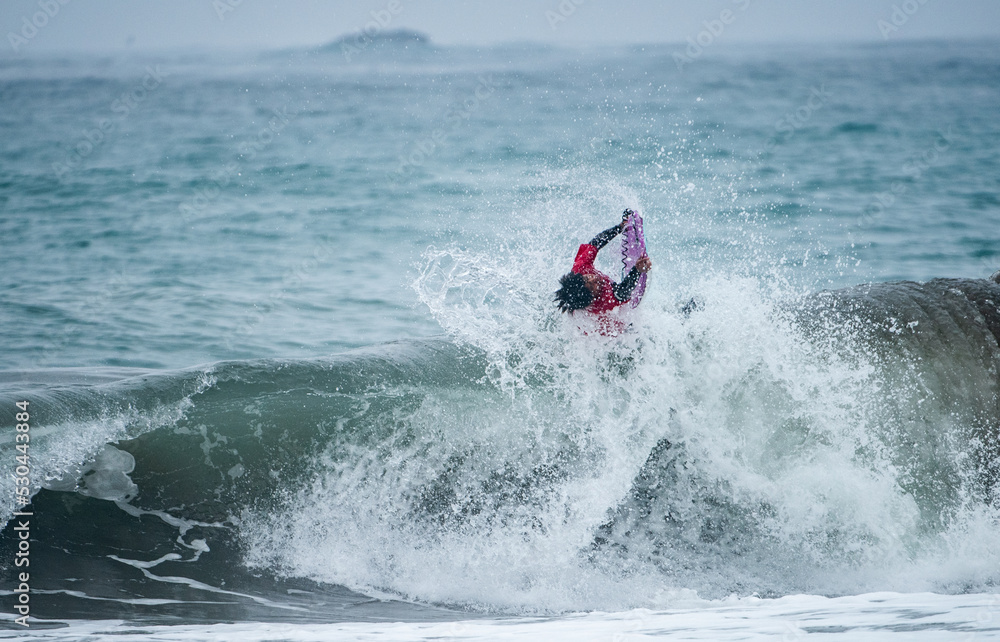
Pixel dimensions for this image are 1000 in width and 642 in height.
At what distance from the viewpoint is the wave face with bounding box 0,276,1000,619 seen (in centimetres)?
572

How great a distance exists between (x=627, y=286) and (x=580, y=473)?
4.88 feet

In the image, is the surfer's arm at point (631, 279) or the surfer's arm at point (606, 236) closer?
the surfer's arm at point (631, 279)

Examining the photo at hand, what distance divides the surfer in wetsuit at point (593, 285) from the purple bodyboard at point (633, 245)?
46mm

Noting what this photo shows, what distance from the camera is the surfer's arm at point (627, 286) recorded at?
5.86 metres

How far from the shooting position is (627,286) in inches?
233

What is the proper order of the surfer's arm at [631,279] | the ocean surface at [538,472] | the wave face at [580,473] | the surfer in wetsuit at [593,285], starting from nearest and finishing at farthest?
the ocean surface at [538,472] → the wave face at [580,473] → the surfer's arm at [631,279] → the surfer in wetsuit at [593,285]

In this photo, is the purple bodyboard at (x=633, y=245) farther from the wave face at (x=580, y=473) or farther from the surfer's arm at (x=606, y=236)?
the wave face at (x=580, y=473)

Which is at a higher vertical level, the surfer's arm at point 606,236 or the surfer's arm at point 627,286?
the surfer's arm at point 606,236

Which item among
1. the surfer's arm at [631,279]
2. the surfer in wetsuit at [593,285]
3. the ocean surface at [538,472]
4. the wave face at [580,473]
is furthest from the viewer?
the surfer in wetsuit at [593,285]

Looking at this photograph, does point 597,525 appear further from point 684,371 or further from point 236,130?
point 236,130

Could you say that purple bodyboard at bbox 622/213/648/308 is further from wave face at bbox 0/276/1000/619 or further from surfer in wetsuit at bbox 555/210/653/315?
wave face at bbox 0/276/1000/619

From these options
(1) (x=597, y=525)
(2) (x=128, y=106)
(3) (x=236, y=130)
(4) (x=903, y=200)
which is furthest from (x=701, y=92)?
(1) (x=597, y=525)

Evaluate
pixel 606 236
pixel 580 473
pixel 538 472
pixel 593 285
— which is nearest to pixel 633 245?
pixel 606 236

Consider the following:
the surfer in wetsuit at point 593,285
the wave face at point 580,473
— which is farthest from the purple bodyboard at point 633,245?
the wave face at point 580,473
